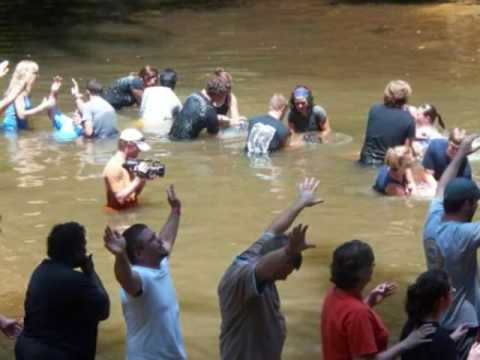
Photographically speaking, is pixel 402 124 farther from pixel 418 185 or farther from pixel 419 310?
pixel 419 310

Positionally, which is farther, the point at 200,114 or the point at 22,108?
the point at 22,108

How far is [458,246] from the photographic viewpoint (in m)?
6.68

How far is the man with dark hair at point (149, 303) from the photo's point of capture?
638 centimetres

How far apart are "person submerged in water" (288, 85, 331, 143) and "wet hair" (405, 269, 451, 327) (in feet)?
32.0

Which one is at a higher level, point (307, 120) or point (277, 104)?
point (277, 104)

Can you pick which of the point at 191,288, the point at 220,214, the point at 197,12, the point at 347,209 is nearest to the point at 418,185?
the point at 347,209

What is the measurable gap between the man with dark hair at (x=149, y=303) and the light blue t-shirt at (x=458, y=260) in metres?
1.63

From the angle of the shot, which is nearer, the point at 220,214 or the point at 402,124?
the point at 220,214

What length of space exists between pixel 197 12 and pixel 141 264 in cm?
2519

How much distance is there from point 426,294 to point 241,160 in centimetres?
923

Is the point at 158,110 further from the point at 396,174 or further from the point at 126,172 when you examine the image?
the point at 396,174

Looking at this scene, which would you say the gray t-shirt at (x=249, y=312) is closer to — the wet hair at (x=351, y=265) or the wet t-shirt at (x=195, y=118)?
the wet hair at (x=351, y=265)

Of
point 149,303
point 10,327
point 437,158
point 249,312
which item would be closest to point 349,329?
→ point 249,312

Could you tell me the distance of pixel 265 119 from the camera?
14.8 meters
